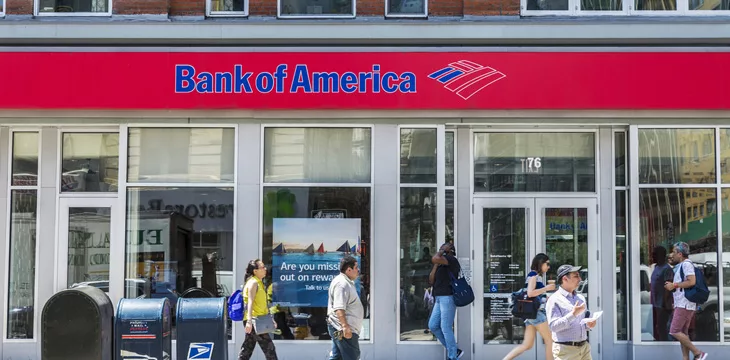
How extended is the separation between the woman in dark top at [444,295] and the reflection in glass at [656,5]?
4503 millimetres

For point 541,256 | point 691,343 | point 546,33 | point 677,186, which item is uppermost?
point 546,33

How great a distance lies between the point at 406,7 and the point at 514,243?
3.76 m

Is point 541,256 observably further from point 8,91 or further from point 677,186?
point 8,91

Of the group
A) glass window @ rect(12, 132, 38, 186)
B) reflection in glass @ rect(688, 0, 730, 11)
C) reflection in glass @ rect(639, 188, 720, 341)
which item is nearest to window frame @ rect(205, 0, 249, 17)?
glass window @ rect(12, 132, 38, 186)

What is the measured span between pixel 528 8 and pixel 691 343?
5157mm

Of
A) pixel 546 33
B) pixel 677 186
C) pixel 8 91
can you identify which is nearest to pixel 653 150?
pixel 677 186

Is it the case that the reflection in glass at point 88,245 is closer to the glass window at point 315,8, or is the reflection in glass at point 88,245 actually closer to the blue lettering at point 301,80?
the blue lettering at point 301,80

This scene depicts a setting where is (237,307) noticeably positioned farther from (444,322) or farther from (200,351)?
(444,322)

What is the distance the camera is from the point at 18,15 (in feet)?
40.9

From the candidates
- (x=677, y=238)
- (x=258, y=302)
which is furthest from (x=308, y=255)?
(x=677, y=238)

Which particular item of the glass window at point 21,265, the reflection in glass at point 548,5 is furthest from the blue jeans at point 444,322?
the glass window at point 21,265

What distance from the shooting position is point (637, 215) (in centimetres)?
1214

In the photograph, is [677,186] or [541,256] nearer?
[541,256]

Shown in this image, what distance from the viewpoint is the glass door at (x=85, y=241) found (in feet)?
40.7
